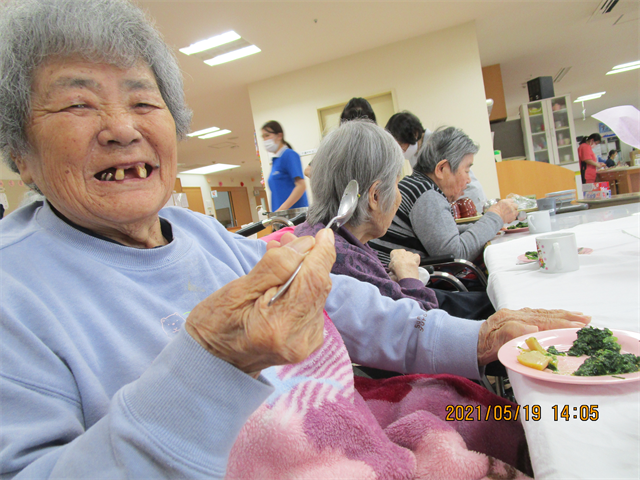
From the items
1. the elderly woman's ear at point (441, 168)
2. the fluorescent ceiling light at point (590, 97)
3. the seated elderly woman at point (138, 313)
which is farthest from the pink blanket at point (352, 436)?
the fluorescent ceiling light at point (590, 97)

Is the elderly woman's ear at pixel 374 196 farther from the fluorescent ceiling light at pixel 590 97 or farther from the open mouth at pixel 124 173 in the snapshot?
the fluorescent ceiling light at pixel 590 97

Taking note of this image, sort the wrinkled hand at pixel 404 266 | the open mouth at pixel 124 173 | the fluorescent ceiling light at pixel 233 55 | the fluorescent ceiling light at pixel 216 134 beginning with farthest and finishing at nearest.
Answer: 1. the fluorescent ceiling light at pixel 216 134
2. the fluorescent ceiling light at pixel 233 55
3. the wrinkled hand at pixel 404 266
4. the open mouth at pixel 124 173

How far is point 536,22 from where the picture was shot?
5.26 metres

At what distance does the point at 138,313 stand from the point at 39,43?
480mm

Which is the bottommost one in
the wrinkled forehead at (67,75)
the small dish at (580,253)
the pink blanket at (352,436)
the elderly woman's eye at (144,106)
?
the pink blanket at (352,436)

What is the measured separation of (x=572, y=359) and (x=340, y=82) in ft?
18.5

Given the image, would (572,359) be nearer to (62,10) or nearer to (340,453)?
(340,453)

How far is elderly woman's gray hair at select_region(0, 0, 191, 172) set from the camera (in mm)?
622

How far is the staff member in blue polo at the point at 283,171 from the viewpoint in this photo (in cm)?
376

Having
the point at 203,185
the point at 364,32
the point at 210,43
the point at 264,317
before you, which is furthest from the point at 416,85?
the point at 203,185

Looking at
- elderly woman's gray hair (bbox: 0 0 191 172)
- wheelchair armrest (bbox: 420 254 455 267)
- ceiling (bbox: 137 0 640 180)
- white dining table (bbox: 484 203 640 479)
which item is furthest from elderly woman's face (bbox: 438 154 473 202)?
ceiling (bbox: 137 0 640 180)

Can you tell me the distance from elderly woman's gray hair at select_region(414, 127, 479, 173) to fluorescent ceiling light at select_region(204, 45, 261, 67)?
3.49m

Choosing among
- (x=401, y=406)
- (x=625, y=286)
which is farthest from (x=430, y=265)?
(x=401, y=406)

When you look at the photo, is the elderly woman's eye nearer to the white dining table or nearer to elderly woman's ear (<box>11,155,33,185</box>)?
elderly woman's ear (<box>11,155,33,185</box>)
